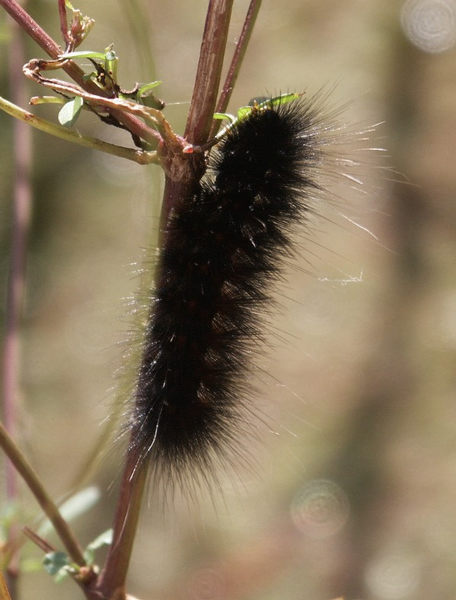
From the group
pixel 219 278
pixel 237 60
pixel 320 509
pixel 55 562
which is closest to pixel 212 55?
pixel 237 60

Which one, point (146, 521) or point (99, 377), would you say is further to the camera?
point (99, 377)

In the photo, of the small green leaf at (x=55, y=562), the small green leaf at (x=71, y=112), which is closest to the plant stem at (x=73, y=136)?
the small green leaf at (x=71, y=112)

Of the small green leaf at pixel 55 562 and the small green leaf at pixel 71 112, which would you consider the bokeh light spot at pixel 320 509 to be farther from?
the small green leaf at pixel 71 112

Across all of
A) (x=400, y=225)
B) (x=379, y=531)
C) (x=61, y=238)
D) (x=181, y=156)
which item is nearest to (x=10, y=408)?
(x=181, y=156)

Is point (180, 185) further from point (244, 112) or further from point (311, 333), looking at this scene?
point (311, 333)

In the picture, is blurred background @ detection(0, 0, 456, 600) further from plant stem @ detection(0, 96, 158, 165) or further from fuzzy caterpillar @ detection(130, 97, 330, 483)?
plant stem @ detection(0, 96, 158, 165)

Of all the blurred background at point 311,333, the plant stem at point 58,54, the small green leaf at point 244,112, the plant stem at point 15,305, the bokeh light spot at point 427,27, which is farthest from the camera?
the bokeh light spot at point 427,27

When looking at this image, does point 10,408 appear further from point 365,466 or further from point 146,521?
point 365,466
